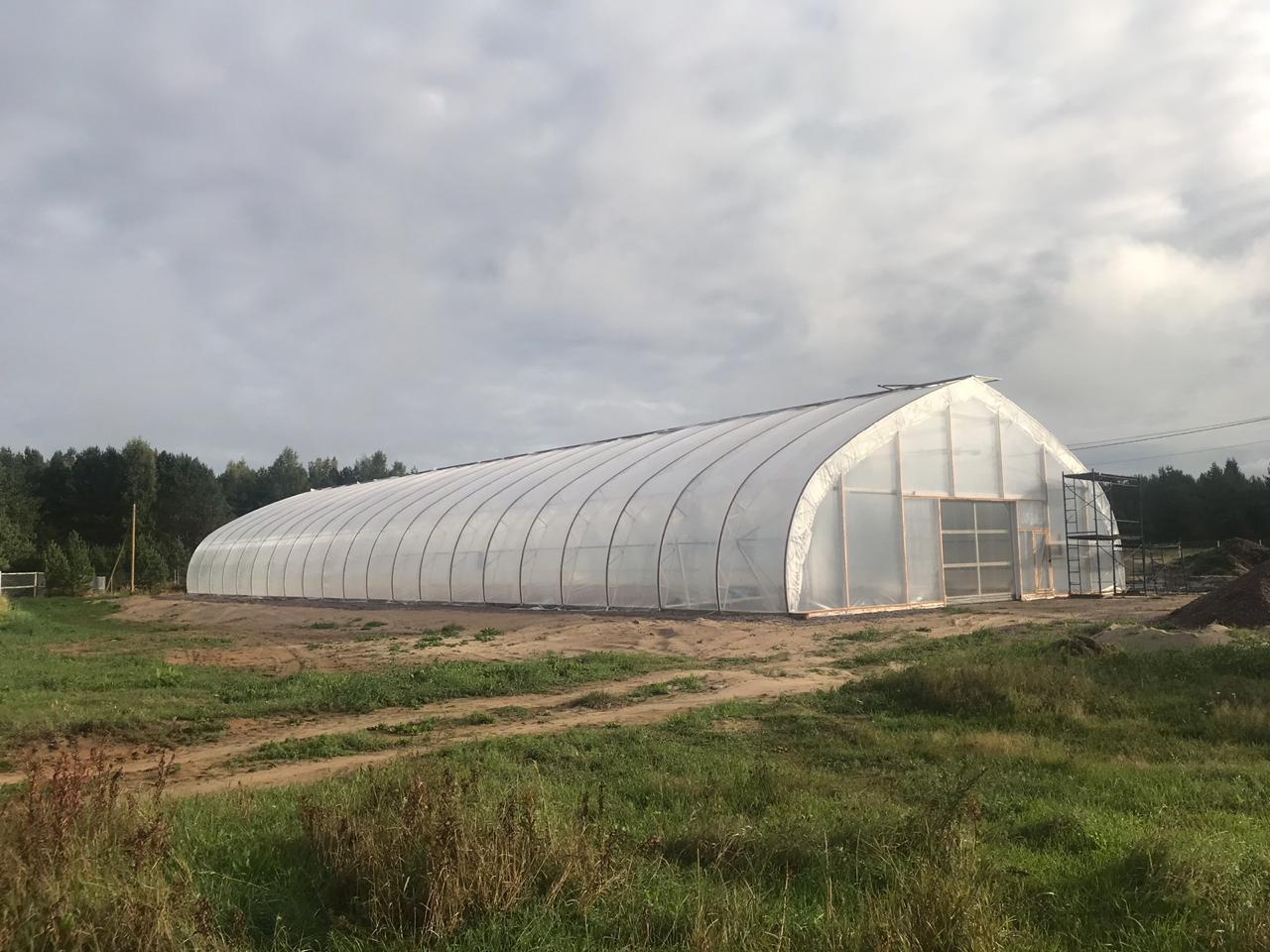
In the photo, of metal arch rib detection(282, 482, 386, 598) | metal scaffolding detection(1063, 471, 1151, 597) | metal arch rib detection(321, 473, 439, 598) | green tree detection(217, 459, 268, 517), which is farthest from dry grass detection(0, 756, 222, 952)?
green tree detection(217, 459, 268, 517)

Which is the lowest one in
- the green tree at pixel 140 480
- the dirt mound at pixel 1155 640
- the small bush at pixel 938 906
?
the small bush at pixel 938 906

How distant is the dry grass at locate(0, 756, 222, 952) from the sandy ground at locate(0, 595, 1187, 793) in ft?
10.1

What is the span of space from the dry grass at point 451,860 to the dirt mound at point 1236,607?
17.1 meters

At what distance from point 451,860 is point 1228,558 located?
153ft

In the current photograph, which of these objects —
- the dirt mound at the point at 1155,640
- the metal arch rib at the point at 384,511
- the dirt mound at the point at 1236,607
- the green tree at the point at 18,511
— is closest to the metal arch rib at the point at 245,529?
the metal arch rib at the point at 384,511

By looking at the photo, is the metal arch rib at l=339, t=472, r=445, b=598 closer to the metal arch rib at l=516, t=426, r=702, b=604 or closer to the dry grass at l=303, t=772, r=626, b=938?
the metal arch rib at l=516, t=426, r=702, b=604

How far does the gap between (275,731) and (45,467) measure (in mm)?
79354

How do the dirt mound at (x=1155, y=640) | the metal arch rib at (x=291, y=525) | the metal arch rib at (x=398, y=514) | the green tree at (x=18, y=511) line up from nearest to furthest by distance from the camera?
1. the dirt mound at (x=1155, y=640)
2. the metal arch rib at (x=398, y=514)
3. the metal arch rib at (x=291, y=525)
4. the green tree at (x=18, y=511)

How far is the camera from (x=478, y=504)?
3538 cm

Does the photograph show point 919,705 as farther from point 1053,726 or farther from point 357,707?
point 357,707

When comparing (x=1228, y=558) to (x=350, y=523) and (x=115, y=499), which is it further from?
(x=115, y=499)

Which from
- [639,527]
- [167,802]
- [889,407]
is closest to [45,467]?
[639,527]

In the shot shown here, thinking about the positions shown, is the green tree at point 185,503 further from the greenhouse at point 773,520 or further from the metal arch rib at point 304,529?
the greenhouse at point 773,520

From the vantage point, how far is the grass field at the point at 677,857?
462 cm
